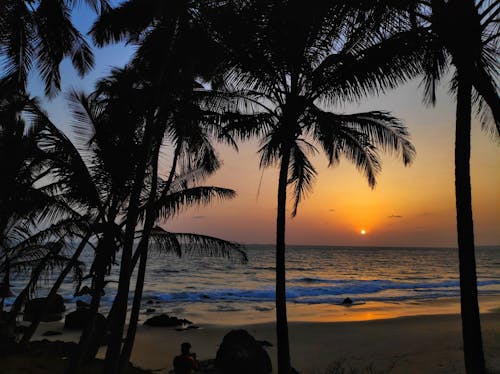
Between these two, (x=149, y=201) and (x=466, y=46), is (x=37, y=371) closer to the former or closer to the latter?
(x=149, y=201)

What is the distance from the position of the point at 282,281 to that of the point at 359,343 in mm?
8640

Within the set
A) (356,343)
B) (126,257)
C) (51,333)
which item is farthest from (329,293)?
(126,257)

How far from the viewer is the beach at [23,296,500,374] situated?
11273 millimetres

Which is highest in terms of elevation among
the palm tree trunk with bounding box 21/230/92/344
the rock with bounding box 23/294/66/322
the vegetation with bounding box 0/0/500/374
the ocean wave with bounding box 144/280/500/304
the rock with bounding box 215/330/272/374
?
the vegetation with bounding box 0/0/500/374

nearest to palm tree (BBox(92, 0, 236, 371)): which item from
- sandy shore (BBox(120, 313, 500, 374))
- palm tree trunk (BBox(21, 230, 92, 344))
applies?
palm tree trunk (BBox(21, 230, 92, 344))

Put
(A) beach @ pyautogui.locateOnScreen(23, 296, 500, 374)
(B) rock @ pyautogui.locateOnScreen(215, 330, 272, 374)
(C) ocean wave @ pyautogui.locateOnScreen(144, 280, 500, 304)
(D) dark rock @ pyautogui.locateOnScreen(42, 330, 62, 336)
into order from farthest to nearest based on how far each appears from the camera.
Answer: (C) ocean wave @ pyautogui.locateOnScreen(144, 280, 500, 304) < (D) dark rock @ pyautogui.locateOnScreen(42, 330, 62, 336) < (A) beach @ pyautogui.locateOnScreen(23, 296, 500, 374) < (B) rock @ pyautogui.locateOnScreen(215, 330, 272, 374)

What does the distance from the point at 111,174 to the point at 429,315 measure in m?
19.5

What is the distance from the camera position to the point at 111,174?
731 centimetres

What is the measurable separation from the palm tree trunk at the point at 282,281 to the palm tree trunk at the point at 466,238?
314 centimetres

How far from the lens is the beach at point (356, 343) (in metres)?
11.3

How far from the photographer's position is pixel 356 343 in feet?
49.4

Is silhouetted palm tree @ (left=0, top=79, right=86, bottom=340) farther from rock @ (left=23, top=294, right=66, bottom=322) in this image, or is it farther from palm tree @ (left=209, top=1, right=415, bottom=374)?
rock @ (left=23, top=294, right=66, bottom=322)

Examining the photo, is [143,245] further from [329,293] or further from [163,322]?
[329,293]

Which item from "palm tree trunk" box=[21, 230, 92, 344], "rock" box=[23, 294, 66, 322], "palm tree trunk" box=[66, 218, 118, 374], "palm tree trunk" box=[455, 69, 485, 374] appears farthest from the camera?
"rock" box=[23, 294, 66, 322]
